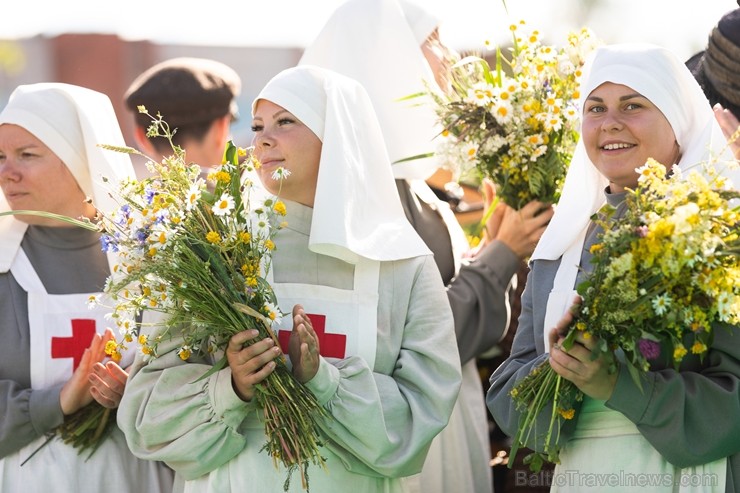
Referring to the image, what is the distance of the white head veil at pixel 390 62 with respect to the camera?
5.84 m

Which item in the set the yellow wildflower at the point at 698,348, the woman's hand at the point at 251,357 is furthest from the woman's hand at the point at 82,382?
the yellow wildflower at the point at 698,348

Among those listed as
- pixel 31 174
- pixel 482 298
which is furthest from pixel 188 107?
pixel 482 298

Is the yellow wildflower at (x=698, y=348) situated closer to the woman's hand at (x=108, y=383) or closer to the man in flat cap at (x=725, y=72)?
the man in flat cap at (x=725, y=72)

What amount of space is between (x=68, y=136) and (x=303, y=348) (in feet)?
5.58

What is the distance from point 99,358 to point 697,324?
7.88 feet

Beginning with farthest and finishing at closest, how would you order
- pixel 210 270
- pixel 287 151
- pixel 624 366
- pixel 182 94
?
1. pixel 182 94
2. pixel 287 151
3. pixel 210 270
4. pixel 624 366

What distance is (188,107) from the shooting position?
23.0 ft

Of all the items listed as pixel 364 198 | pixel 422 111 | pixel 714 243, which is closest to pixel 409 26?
pixel 422 111

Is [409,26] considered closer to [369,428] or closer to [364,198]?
[364,198]

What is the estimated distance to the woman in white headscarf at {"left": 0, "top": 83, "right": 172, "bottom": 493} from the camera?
17.0 feet

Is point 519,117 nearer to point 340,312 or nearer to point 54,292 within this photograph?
point 340,312

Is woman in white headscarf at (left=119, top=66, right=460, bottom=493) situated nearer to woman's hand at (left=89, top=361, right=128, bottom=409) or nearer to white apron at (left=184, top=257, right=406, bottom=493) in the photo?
white apron at (left=184, top=257, right=406, bottom=493)

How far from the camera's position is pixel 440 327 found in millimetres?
4863

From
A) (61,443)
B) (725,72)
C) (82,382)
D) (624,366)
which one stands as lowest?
(61,443)
